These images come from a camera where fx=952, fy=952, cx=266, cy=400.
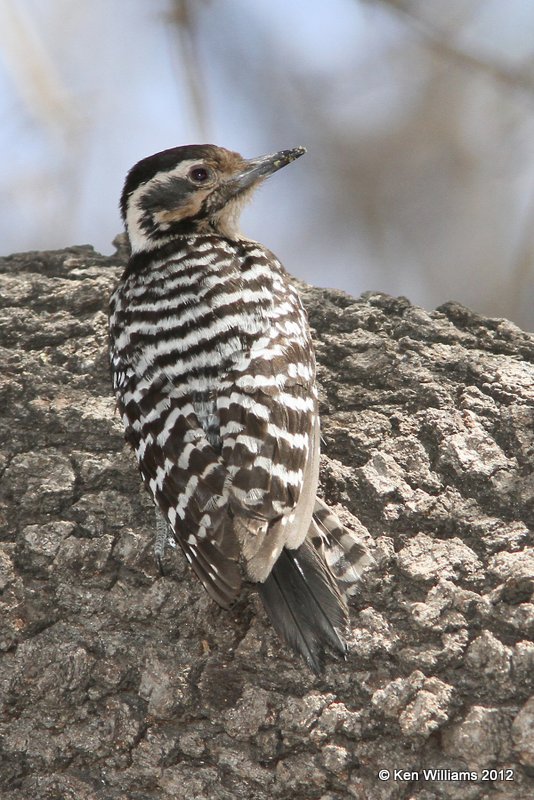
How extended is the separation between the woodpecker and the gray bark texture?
156mm

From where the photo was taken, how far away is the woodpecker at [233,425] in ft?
9.78

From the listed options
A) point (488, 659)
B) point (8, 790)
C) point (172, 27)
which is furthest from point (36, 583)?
point (172, 27)

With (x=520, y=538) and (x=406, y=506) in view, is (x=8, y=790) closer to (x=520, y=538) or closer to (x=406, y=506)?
(x=406, y=506)

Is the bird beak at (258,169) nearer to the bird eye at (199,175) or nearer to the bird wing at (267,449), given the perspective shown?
the bird eye at (199,175)

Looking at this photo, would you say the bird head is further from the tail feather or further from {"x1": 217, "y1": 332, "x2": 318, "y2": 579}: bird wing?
the tail feather

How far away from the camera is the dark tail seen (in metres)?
2.96

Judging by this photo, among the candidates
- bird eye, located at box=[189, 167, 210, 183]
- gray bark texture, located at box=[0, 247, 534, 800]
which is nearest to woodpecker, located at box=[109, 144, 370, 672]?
gray bark texture, located at box=[0, 247, 534, 800]

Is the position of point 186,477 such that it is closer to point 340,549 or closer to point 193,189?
point 340,549

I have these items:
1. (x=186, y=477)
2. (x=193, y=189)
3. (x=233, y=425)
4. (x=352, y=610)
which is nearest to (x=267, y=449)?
(x=233, y=425)

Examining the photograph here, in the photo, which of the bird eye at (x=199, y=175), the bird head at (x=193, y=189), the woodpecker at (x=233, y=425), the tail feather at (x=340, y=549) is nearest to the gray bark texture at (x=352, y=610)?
the tail feather at (x=340, y=549)

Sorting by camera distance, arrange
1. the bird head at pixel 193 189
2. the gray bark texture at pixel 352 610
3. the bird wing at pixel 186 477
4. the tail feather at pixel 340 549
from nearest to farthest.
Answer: the gray bark texture at pixel 352 610, the bird wing at pixel 186 477, the tail feather at pixel 340 549, the bird head at pixel 193 189

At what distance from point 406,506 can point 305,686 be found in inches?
31.2

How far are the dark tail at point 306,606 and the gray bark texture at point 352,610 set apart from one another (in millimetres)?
71

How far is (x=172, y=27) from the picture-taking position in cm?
588
